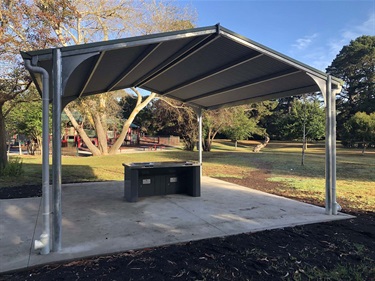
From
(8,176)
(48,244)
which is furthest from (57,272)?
(8,176)

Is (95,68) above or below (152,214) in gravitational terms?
above

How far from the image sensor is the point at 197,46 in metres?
5.07

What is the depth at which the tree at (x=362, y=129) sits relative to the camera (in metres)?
24.6

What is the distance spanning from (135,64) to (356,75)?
44.6 meters

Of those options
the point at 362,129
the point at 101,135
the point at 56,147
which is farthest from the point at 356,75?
the point at 56,147

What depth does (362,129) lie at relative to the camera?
25.3 m

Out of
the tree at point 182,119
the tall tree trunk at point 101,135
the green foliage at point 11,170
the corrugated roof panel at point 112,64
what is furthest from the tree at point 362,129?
the green foliage at point 11,170

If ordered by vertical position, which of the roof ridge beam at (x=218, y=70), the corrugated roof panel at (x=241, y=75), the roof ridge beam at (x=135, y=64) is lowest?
the corrugated roof panel at (x=241, y=75)

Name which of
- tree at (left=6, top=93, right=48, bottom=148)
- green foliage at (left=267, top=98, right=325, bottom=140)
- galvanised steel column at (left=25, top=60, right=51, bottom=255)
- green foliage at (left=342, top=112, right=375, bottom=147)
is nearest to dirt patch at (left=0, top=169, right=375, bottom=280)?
galvanised steel column at (left=25, top=60, right=51, bottom=255)

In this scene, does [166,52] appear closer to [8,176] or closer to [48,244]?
[48,244]

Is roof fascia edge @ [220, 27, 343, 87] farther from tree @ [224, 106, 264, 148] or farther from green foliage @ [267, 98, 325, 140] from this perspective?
tree @ [224, 106, 264, 148]

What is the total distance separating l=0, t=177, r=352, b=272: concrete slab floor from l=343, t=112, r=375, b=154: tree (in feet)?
71.8

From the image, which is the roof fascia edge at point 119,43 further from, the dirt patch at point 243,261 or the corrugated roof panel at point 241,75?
the dirt patch at point 243,261

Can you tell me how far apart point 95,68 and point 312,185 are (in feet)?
24.6
